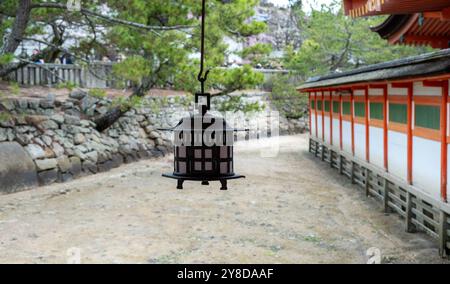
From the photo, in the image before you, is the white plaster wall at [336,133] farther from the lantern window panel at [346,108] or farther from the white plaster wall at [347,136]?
the lantern window panel at [346,108]

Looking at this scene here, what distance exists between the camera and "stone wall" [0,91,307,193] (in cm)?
1523

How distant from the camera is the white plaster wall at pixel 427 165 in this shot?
31.2 feet

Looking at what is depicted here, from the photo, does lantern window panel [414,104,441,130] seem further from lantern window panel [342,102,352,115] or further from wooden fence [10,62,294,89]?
wooden fence [10,62,294,89]

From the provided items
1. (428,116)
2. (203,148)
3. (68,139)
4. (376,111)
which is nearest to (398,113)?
(428,116)

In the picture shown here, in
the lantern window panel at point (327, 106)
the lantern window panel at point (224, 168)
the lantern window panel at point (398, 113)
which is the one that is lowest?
the lantern window panel at point (224, 168)

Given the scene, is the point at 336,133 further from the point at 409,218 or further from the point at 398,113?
the point at 409,218

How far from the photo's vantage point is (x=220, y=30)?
15.4 m

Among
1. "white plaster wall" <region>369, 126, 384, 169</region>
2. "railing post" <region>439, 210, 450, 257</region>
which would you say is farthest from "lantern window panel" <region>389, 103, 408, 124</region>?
"railing post" <region>439, 210, 450, 257</region>

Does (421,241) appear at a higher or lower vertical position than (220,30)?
lower

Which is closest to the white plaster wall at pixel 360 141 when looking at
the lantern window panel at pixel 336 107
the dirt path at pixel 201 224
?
the dirt path at pixel 201 224

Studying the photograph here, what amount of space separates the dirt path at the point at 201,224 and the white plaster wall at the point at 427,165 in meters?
1.01
